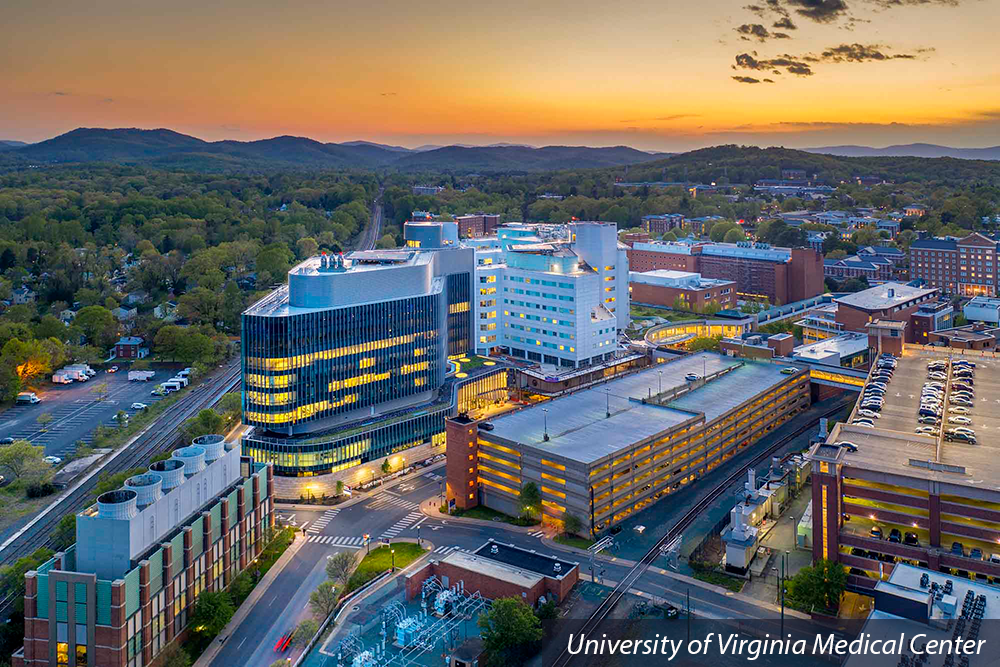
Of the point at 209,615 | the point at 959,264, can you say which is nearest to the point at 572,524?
the point at 209,615

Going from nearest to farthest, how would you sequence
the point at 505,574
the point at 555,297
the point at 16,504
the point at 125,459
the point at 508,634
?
the point at 508,634 < the point at 505,574 < the point at 16,504 < the point at 125,459 < the point at 555,297

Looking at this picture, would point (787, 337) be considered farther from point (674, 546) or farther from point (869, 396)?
point (674, 546)

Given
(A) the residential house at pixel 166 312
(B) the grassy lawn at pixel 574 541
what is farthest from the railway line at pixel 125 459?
(B) the grassy lawn at pixel 574 541

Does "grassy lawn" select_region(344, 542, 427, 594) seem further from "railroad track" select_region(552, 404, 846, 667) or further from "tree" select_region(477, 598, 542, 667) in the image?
"railroad track" select_region(552, 404, 846, 667)

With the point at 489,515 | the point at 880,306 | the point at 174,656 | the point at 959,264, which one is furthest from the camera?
the point at 959,264

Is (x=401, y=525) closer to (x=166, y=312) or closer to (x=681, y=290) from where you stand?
(x=681, y=290)

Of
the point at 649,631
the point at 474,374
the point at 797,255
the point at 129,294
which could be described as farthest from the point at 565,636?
the point at 129,294

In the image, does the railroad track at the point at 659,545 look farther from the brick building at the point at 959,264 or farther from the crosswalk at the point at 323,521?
the brick building at the point at 959,264
